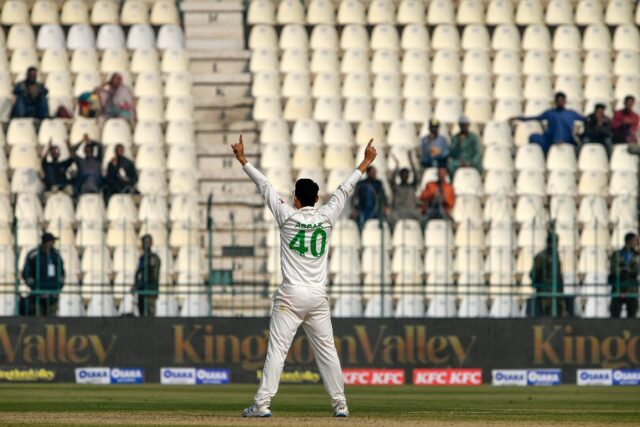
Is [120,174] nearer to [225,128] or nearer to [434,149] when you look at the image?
[225,128]

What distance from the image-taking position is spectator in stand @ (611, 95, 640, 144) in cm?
2147

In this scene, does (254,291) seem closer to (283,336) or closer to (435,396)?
(435,396)

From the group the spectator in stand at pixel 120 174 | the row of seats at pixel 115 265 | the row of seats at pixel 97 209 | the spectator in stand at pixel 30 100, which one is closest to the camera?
the row of seats at pixel 115 265

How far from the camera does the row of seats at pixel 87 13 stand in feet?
78.5

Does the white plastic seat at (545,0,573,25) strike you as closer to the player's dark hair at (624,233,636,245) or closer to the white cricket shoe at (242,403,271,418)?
the player's dark hair at (624,233,636,245)

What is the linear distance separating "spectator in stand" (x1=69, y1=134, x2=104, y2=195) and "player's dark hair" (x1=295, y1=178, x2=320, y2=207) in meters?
10.3

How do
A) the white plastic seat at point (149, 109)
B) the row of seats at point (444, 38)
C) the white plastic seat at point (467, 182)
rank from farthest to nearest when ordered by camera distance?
the row of seats at point (444, 38) < the white plastic seat at point (149, 109) < the white plastic seat at point (467, 182)

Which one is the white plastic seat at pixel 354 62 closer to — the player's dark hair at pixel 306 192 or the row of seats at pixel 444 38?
the row of seats at pixel 444 38

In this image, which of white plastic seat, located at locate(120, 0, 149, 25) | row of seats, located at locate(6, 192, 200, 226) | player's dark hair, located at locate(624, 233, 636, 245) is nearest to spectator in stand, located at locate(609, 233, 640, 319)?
player's dark hair, located at locate(624, 233, 636, 245)

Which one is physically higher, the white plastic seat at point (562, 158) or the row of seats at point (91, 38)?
the row of seats at point (91, 38)

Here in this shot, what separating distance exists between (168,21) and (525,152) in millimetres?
6759

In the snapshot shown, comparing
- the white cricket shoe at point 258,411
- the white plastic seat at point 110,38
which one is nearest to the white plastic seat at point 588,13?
the white plastic seat at point 110,38

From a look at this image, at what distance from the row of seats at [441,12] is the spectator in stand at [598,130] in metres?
2.97

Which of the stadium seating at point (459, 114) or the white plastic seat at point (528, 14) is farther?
the white plastic seat at point (528, 14)
